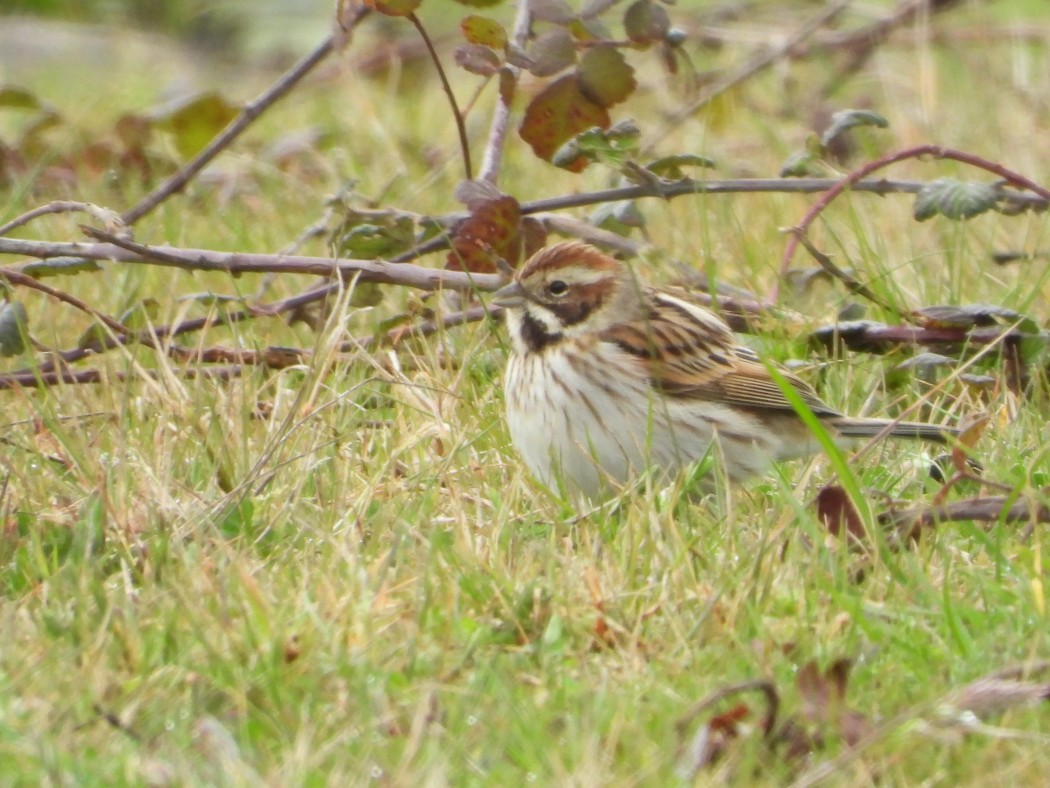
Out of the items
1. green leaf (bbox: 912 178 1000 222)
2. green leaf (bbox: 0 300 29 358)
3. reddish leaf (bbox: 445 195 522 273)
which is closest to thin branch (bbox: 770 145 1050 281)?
green leaf (bbox: 912 178 1000 222)

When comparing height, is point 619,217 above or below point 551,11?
below

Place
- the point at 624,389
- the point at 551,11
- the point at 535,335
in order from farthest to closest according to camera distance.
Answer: the point at 551,11, the point at 535,335, the point at 624,389

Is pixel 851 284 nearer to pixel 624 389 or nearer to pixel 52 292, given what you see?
pixel 624 389

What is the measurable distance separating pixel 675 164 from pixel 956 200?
79cm

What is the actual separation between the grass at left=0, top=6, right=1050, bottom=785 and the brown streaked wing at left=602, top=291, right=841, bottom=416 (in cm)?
19

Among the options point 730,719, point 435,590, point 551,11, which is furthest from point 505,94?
point 730,719

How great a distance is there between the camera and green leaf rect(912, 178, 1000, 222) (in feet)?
16.0

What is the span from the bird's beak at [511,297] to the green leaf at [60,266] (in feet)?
3.49

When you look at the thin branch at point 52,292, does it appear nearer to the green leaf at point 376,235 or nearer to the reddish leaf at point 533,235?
the green leaf at point 376,235

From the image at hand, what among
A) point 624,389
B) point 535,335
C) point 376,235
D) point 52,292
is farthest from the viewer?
point 376,235

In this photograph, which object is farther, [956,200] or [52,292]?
[956,200]

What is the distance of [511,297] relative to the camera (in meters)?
4.69

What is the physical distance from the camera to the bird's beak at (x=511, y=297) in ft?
15.4

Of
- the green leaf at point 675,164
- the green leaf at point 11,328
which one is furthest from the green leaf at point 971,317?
the green leaf at point 11,328
